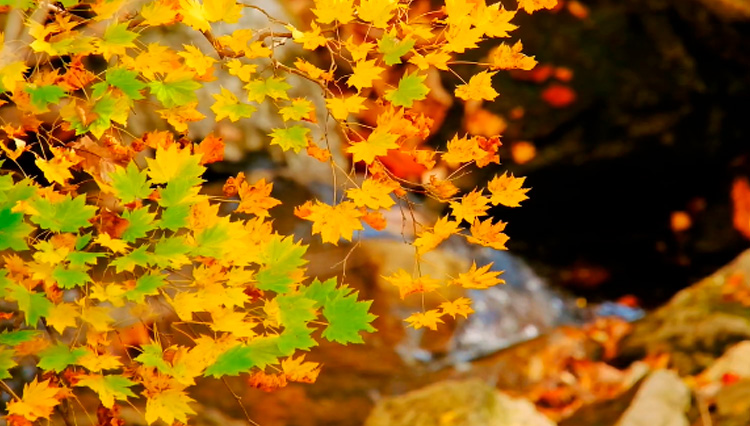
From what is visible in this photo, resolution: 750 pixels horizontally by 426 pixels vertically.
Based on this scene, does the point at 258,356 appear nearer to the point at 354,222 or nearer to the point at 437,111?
the point at 354,222

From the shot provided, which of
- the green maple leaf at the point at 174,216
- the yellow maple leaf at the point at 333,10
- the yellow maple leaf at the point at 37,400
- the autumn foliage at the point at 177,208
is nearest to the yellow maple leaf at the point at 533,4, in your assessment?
the autumn foliage at the point at 177,208

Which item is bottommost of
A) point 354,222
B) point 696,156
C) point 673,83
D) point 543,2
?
point 696,156

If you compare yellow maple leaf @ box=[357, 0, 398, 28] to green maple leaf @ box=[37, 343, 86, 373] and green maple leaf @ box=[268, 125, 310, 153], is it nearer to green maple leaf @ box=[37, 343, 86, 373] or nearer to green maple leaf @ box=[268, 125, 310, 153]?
green maple leaf @ box=[268, 125, 310, 153]

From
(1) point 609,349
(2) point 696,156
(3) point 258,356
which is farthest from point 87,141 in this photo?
(2) point 696,156

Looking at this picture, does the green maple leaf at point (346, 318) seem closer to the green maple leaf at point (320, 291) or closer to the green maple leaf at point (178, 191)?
the green maple leaf at point (320, 291)

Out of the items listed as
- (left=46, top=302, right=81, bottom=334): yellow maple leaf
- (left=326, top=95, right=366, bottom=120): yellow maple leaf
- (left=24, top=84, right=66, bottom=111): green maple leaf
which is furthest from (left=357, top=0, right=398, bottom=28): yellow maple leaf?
(left=46, top=302, right=81, bottom=334): yellow maple leaf

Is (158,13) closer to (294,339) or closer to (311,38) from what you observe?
(311,38)
